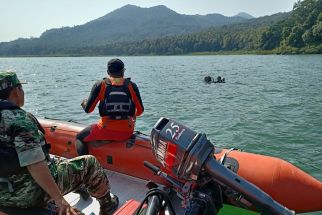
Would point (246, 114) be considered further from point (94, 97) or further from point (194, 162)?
point (194, 162)

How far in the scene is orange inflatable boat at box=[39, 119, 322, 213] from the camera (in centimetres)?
379

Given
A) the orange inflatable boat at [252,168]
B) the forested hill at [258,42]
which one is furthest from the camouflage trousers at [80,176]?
the forested hill at [258,42]

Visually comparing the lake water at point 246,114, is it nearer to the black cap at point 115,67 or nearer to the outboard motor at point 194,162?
the black cap at point 115,67

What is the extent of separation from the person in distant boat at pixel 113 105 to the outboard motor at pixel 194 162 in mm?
2497

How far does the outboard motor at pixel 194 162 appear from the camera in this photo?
189 cm

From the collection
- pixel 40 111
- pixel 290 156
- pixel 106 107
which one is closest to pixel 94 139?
pixel 106 107

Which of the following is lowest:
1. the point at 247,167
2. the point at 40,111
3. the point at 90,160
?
the point at 40,111

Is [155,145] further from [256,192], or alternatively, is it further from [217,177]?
[256,192]

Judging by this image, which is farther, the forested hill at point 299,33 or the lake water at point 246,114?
the forested hill at point 299,33

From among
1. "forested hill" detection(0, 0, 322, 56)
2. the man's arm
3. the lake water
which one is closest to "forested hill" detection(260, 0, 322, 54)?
"forested hill" detection(0, 0, 322, 56)

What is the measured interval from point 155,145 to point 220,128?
874 cm

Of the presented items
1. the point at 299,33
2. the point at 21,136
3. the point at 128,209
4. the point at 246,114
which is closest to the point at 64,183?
the point at 128,209

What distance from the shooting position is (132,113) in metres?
4.77

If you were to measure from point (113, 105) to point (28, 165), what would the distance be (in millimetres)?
2259
